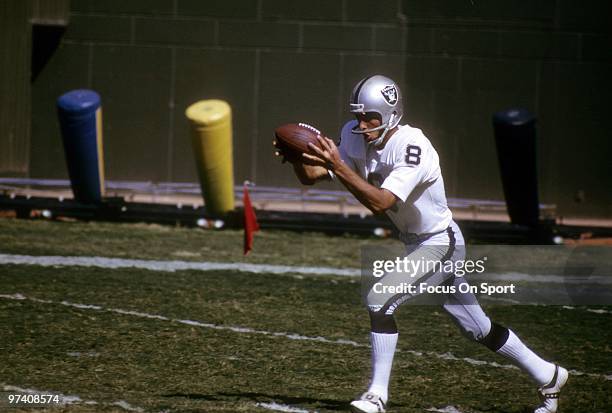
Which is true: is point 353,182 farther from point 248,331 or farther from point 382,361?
point 248,331

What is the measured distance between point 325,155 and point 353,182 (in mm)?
230

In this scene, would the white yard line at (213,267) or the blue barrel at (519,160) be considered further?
the blue barrel at (519,160)

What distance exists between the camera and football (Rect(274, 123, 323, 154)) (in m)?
7.25

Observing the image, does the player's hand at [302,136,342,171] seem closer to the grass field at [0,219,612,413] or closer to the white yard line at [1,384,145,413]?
the grass field at [0,219,612,413]

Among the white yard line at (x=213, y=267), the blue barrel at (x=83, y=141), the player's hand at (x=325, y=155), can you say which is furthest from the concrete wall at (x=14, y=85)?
the player's hand at (x=325, y=155)

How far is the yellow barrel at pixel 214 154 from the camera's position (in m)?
16.5

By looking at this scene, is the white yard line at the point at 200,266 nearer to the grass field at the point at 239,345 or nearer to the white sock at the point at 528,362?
the grass field at the point at 239,345

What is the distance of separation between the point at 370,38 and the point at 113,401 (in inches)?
562

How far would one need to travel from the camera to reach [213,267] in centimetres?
1316

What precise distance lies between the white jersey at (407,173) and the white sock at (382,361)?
73cm

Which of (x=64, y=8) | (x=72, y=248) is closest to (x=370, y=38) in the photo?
(x=64, y=8)

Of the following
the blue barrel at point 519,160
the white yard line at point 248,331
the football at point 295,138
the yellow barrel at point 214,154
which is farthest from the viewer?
the yellow barrel at point 214,154

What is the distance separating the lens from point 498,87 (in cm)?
2045

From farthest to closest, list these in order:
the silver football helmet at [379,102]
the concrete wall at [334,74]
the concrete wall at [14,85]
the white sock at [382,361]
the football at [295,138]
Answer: the concrete wall at [334,74] < the concrete wall at [14,85] < the football at [295,138] < the silver football helmet at [379,102] < the white sock at [382,361]
